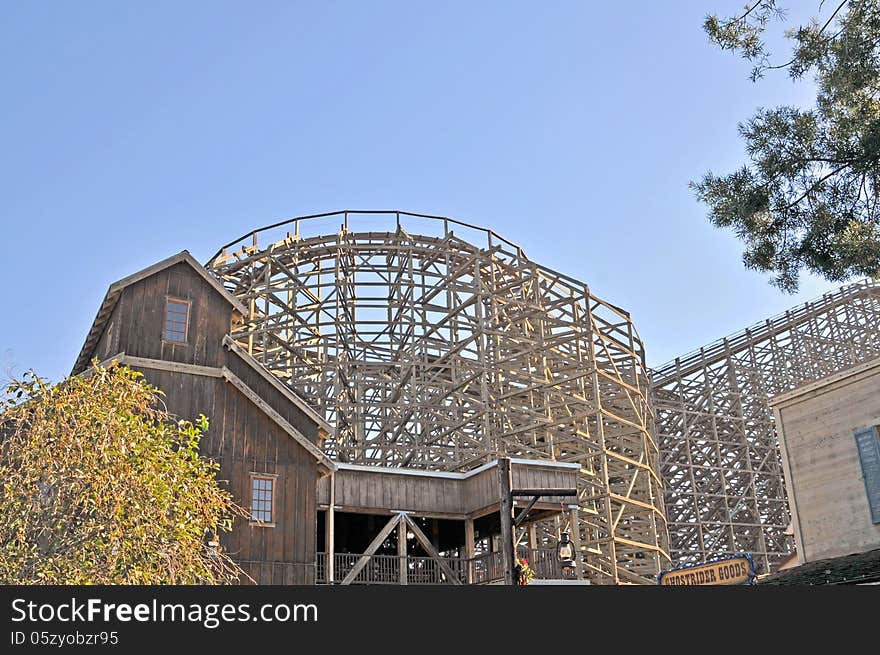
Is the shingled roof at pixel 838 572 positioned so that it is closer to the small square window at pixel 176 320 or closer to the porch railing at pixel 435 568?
the porch railing at pixel 435 568

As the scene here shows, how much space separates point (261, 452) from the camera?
20922 mm

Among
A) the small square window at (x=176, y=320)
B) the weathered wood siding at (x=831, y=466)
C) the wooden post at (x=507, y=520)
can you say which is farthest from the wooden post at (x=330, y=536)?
the weathered wood siding at (x=831, y=466)

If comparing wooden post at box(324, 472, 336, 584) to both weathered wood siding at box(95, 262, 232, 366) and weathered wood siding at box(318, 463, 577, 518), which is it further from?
weathered wood siding at box(95, 262, 232, 366)

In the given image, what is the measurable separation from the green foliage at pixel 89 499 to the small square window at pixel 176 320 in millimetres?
7058

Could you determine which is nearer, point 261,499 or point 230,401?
point 261,499

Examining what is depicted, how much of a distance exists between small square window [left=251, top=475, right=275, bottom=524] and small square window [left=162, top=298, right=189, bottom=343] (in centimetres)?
334

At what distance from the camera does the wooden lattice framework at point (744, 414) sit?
40.3 meters

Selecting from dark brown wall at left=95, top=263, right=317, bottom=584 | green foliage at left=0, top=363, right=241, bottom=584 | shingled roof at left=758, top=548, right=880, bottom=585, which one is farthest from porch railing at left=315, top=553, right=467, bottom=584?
shingled roof at left=758, top=548, right=880, bottom=585

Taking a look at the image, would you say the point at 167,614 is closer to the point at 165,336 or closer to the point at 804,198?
the point at 804,198

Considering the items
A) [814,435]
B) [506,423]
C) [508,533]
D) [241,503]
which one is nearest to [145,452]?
[508,533]

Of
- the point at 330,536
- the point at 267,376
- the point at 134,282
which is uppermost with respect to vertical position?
the point at 134,282

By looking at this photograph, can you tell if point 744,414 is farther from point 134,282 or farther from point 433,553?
point 134,282

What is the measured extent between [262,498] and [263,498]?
0.9 inches

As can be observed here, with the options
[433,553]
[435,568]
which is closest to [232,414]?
[433,553]
